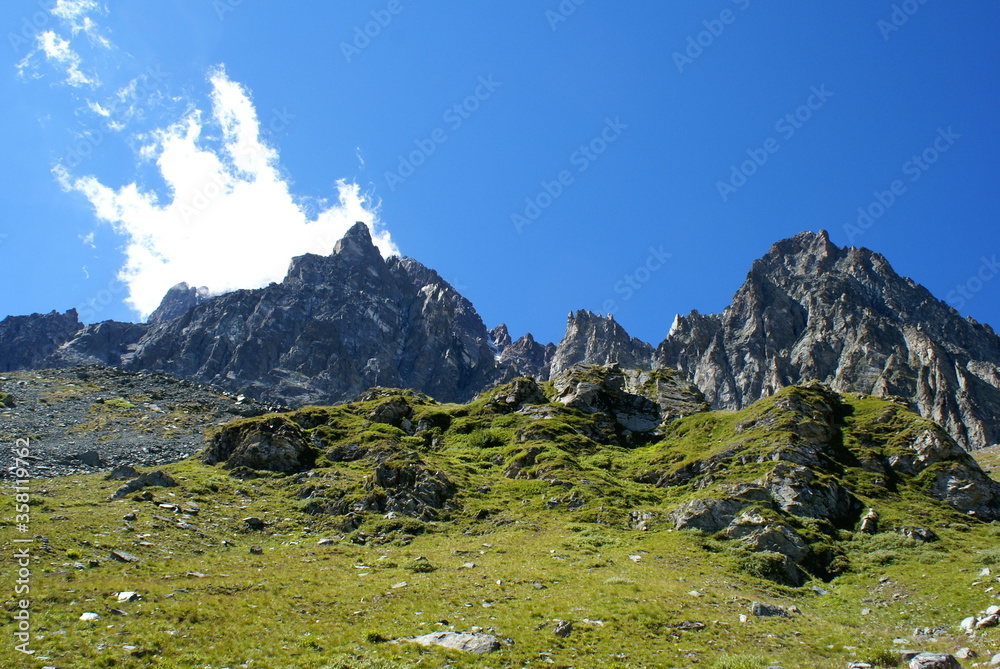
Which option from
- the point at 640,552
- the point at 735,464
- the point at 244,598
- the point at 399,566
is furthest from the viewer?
the point at 735,464

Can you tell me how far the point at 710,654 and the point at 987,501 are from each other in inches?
1472

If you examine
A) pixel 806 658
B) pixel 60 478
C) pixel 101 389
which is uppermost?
pixel 101 389

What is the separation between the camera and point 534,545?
3600 cm

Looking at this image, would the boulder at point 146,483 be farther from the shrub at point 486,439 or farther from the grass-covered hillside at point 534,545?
the shrub at point 486,439

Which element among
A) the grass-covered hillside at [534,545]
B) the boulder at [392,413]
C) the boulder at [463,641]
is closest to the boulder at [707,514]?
the grass-covered hillside at [534,545]

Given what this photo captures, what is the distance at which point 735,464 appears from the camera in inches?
1967

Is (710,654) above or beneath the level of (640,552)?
beneath

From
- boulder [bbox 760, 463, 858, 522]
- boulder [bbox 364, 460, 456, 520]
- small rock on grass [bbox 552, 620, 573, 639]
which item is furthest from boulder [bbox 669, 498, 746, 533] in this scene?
small rock on grass [bbox 552, 620, 573, 639]

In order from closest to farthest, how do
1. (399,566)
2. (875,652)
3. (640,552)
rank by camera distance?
(875,652)
(399,566)
(640,552)

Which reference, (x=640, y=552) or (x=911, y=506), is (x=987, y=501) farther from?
(x=640, y=552)

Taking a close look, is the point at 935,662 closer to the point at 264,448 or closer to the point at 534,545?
the point at 534,545

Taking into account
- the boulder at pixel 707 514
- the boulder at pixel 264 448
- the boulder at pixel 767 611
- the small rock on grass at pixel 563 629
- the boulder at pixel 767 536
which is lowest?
the boulder at pixel 767 611

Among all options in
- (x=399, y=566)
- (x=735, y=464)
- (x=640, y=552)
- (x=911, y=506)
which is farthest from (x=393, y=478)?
(x=911, y=506)

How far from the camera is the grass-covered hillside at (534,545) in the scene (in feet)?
62.8
